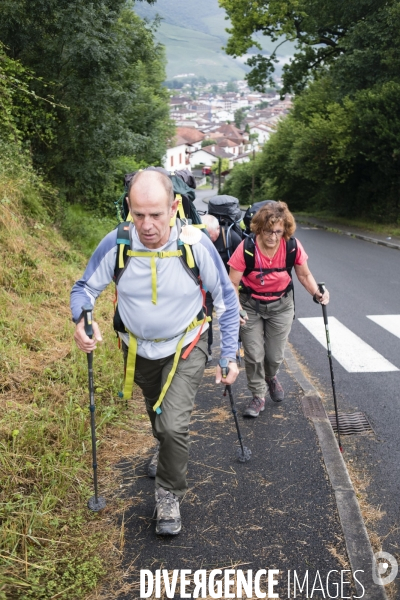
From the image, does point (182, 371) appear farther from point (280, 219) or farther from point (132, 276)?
point (280, 219)

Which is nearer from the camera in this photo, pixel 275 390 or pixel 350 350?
pixel 275 390

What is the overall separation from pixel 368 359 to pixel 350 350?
442 mm

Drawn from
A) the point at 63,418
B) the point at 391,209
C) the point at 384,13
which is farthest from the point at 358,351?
the point at 391,209

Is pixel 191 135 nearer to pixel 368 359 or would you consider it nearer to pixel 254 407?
pixel 368 359

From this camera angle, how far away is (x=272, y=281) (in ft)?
16.8

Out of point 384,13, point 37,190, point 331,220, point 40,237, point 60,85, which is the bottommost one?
point 331,220

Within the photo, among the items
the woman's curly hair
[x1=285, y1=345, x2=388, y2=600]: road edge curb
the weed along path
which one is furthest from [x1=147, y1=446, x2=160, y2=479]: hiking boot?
A: the woman's curly hair

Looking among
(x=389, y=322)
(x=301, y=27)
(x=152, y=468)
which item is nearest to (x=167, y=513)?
(x=152, y=468)

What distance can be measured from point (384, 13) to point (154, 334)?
22.3 meters

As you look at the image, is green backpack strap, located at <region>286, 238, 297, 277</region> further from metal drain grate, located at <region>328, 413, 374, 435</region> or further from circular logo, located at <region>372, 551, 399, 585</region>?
circular logo, located at <region>372, 551, 399, 585</region>

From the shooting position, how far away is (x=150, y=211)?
308 cm

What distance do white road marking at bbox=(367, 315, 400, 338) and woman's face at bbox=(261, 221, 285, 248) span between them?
4351 mm

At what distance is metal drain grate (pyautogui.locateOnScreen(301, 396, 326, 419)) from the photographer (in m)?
5.37

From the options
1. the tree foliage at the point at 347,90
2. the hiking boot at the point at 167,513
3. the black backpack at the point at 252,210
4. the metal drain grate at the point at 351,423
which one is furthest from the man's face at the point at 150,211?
the tree foliage at the point at 347,90
